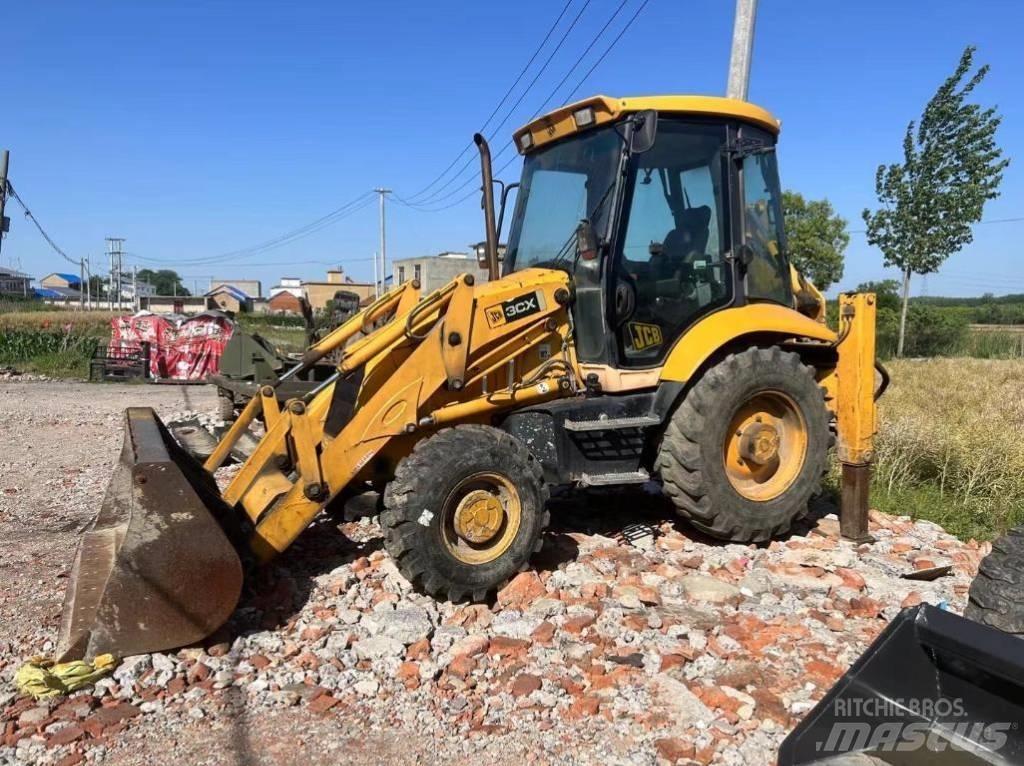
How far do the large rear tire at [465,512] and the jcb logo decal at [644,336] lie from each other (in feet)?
3.49

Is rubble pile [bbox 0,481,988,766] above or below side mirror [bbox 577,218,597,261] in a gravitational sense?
below

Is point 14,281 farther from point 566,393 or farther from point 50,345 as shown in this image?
point 566,393

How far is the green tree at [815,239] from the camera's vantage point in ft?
88.9

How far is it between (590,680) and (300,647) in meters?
1.34

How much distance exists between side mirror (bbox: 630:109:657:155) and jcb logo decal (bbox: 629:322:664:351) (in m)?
1.06

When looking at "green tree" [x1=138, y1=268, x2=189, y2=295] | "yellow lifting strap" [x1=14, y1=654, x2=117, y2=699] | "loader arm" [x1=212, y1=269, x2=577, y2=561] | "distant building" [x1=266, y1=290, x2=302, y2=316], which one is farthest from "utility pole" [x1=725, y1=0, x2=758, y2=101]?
"green tree" [x1=138, y1=268, x2=189, y2=295]

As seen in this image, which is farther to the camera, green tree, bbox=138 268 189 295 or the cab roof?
green tree, bbox=138 268 189 295

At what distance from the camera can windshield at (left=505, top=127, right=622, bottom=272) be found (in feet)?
16.5

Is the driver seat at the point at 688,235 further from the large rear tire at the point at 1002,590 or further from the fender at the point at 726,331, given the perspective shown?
the large rear tire at the point at 1002,590

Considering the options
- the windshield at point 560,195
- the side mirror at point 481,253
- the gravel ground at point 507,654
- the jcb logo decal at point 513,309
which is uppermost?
the windshield at point 560,195

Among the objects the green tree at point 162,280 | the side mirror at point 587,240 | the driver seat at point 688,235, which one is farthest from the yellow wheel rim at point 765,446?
the green tree at point 162,280

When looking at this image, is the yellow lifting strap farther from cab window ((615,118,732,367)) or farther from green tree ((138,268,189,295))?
green tree ((138,268,189,295))

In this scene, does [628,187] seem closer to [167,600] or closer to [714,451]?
[714,451]

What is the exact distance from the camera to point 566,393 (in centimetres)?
511
